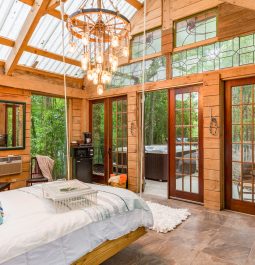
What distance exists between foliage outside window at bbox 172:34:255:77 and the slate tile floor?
252cm

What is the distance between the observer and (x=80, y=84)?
624 centimetres

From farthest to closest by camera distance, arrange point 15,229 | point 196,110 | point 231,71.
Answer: point 196,110 < point 231,71 < point 15,229

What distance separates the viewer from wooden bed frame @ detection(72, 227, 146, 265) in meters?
1.80

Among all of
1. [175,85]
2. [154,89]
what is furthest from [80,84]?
[175,85]

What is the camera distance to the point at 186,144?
14.5ft

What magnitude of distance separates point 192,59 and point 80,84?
308 centimetres

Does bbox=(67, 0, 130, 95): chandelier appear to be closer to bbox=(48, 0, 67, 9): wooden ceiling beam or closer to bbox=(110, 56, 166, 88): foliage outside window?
bbox=(48, 0, 67, 9): wooden ceiling beam

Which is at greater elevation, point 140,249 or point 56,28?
point 56,28

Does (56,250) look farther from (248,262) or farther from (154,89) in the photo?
(154,89)

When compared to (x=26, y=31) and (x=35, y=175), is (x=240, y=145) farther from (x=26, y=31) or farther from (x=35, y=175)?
(x=26, y=31)

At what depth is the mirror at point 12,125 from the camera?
4613mm

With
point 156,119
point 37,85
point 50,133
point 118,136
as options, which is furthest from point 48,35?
point 156,119

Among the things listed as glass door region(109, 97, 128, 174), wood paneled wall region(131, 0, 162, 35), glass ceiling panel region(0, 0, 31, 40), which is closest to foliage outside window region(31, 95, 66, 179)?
glass door region(109, 97, 128, 174)

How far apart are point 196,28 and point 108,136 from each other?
3018 mm
